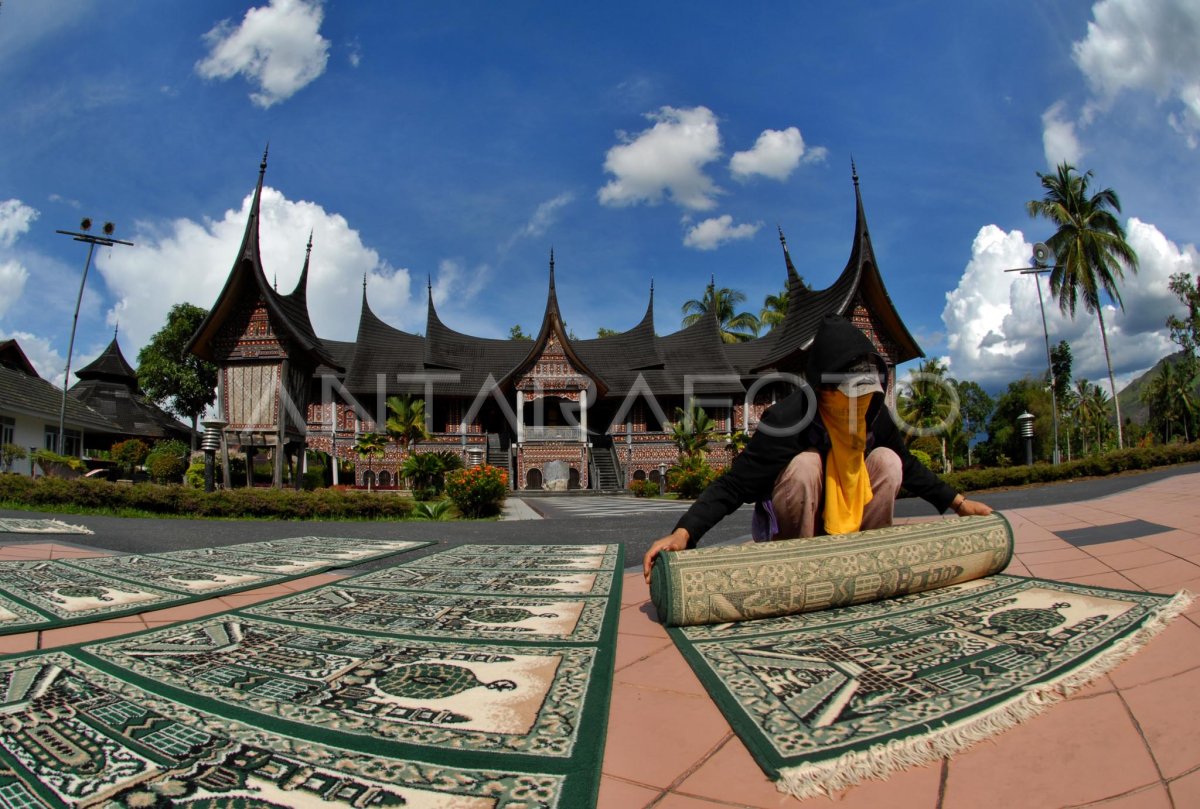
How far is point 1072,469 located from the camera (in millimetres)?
12000

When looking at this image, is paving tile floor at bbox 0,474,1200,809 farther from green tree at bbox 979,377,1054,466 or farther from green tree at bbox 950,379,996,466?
green tree at bbox 950,379,996,466

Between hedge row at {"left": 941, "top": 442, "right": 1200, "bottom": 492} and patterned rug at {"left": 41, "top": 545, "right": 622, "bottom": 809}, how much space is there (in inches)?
458

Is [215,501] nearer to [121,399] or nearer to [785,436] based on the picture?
[785,436]

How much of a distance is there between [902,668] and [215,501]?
36.0 feet

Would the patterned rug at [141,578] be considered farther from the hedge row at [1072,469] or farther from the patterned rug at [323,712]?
the hedge row at [1072,469]

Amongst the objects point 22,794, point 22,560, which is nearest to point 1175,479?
point 22,794

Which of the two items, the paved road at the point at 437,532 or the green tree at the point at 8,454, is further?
the green tree at the point at 8,454

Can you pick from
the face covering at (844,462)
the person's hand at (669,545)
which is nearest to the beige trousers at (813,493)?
the face covering at (844,462)

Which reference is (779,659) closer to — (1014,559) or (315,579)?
(1014,559)

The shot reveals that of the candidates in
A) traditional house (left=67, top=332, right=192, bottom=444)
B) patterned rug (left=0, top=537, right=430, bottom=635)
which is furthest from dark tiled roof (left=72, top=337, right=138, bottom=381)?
patterned rug (left=0, top=537, right=430, bottom=635)

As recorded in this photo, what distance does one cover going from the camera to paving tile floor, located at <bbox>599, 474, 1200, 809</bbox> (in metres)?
1.18

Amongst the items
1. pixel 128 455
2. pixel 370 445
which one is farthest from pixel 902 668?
pixel 128 455

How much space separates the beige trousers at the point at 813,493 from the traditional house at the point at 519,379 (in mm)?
16408

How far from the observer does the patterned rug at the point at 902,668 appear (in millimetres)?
1354
